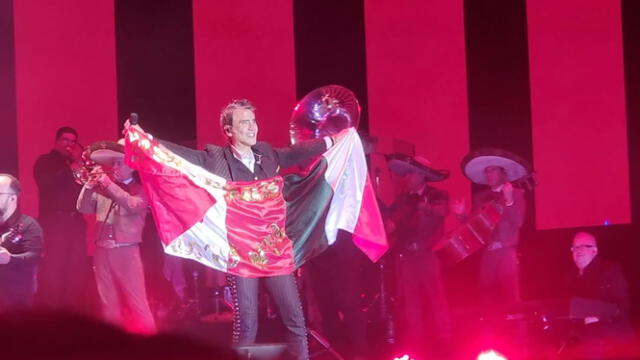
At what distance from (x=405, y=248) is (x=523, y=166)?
4.06 ft

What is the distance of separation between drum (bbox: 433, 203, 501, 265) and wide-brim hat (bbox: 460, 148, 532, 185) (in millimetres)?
410

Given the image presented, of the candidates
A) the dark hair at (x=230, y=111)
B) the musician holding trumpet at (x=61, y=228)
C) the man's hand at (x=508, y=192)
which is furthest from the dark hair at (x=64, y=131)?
the man's hand at (x=508, y=192)

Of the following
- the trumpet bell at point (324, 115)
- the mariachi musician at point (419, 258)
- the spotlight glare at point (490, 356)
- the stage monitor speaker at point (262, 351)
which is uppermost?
the trumpet bell at point (324, 115)

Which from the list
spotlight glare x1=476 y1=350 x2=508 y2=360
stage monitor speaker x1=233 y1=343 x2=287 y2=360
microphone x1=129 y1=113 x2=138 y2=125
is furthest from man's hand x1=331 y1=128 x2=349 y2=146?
spotlight glare x1=476 y1=350 x2=508 y2=360

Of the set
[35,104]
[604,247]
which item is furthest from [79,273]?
[604,247]

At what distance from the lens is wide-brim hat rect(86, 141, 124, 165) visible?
6898 millimetres

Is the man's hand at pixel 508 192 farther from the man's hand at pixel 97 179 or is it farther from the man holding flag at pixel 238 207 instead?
the man's hand at pixel 97 179

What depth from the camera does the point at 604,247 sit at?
903cm

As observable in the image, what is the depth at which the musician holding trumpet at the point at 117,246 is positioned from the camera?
686 cm

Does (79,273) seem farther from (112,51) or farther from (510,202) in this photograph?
(510,202)

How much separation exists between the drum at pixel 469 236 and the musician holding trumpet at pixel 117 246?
8.45 ft

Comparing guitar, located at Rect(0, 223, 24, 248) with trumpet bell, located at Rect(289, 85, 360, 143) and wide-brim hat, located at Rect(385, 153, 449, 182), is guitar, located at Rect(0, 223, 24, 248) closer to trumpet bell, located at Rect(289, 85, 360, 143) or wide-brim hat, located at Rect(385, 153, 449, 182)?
trumpet bell, located at Rect(289, 85, 360, 143)

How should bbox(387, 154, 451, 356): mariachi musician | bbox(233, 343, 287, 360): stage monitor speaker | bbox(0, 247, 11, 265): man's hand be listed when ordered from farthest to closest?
Result: bbox(387, 154, 451, 356): mariachi musician
bbox(0, 247, 11, 265): man's hand
bbox(233, 343, 287, 360): stage monitor speaker

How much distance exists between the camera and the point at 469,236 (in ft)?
25.1
